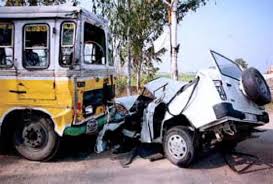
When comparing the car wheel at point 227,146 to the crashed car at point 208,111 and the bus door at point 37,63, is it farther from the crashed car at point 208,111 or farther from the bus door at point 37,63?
the bus door at point 37,63

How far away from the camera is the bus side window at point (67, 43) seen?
661 centimetres

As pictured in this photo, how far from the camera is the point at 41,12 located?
21.9 feet

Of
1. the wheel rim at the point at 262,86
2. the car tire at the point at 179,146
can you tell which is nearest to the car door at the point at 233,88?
the wheel rim at the point at 262,86

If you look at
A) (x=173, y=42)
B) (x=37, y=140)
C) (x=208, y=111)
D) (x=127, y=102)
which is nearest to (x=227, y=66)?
(x=208, y=111)

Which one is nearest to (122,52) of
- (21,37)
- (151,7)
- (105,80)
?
(151,7)

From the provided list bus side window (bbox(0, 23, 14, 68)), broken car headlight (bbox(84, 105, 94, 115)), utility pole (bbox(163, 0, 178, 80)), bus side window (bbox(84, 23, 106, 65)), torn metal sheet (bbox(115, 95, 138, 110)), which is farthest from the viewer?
utility pole (bbox(163, 0, 178, 80))

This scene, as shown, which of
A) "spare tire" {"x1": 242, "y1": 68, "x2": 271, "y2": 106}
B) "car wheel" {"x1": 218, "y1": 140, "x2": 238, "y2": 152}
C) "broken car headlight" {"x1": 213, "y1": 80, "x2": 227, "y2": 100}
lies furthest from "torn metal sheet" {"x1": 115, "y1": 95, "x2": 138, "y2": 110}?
"spare tire" {"x1": 242, "y1": 68, "x2": 271, "y2": 106}

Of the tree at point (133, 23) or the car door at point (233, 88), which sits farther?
the tree at point (133, 23)

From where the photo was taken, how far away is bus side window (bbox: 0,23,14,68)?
22.5 ft

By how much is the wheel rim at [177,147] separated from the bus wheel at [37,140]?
6.53ft

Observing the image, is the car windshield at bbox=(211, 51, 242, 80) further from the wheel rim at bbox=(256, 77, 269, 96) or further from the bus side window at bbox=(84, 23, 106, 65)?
the bus side window at bbox=(84, 23, 106, 65)

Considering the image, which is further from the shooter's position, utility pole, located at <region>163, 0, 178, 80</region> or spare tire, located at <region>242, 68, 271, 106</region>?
utility pole, located at <region>163, 0, 178, 80</region>

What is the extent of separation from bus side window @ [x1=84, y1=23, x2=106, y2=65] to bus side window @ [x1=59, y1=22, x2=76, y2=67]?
1.37 feet

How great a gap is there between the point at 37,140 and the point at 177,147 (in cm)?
247
